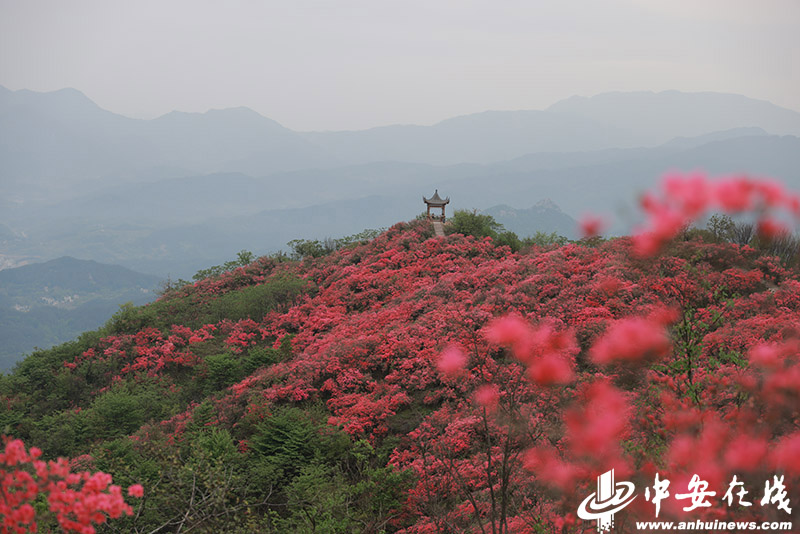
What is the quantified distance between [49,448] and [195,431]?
253 inches

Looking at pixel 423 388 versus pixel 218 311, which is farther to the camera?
pixel 218 311

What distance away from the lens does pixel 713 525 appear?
312cm

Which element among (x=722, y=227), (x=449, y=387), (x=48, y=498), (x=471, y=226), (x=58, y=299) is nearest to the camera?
(x=48, y=498)

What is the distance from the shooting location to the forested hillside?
12.9 feet

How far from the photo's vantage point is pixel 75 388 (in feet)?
66.0

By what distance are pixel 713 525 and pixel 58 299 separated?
633 feet

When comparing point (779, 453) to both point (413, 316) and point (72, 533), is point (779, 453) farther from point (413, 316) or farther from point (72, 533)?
point (413, 316)

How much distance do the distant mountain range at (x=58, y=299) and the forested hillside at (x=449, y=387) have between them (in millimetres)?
104975

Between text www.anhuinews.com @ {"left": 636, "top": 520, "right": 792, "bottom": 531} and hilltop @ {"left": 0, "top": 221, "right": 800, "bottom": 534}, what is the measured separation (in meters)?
0.26

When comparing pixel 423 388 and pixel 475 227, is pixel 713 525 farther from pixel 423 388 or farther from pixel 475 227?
pixel 475 227

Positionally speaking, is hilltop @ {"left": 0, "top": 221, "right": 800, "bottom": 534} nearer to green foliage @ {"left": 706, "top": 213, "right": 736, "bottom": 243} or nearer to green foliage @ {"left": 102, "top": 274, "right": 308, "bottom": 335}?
green foliage @ {"left": 102, "top": 274, "right": 308, "bottom": 335}

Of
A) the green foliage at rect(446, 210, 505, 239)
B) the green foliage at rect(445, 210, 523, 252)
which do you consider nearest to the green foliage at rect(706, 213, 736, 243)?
the green foliage at rect(445, 210, 523, 252)

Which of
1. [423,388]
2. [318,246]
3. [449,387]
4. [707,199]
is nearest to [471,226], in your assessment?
[318,246]

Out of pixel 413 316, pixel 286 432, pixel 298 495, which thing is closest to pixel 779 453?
pixel 298 495
